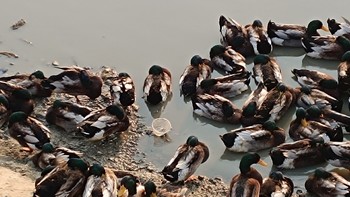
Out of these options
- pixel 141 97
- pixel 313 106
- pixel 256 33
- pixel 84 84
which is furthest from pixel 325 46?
pixel 84 84

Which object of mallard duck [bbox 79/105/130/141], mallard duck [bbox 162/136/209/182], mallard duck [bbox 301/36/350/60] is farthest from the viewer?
mallard duck [bbox 301/36/350/60]

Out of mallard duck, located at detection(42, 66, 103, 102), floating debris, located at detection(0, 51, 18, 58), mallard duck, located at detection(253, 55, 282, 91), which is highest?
floating debris, located at detection(0, 51, 18, 58)

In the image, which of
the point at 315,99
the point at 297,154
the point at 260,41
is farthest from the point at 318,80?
the point at 297,154

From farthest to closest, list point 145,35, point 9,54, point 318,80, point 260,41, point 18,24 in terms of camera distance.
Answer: point 18,24 < point 145,35 < point 9,54 < point 260,41 < point 318,80

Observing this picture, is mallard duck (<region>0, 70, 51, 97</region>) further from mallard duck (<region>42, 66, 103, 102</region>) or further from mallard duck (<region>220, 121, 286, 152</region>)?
mallard duck (<region>220, 121, 286, 152</region>)

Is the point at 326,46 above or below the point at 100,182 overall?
above

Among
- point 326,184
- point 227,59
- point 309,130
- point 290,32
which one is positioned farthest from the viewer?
point 290,32

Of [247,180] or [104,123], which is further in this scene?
[104,123]

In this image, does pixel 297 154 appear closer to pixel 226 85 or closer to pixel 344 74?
pixel 226 85

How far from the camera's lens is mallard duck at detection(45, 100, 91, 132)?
9.84 meters

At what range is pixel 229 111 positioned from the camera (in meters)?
9.92

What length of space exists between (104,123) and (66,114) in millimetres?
602

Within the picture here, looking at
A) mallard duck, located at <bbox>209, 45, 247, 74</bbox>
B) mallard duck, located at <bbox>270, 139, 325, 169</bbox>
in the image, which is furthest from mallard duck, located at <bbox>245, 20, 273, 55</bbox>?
mallard duck, located at <bbox>270, 139, 325, 169</bbox>

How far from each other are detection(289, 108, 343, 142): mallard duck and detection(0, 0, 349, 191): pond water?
0.38 m
